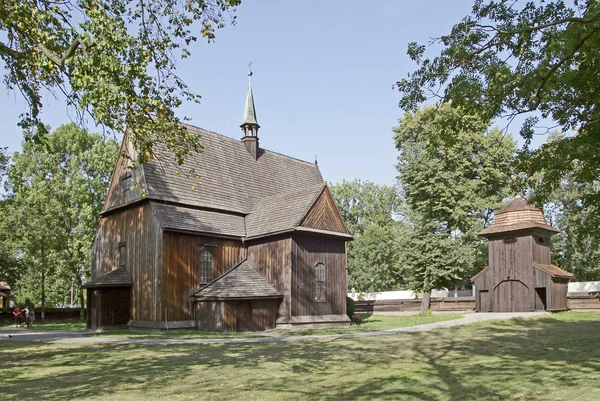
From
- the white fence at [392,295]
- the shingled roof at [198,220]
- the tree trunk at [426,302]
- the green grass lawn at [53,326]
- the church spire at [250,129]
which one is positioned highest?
the church spire at [250,129]

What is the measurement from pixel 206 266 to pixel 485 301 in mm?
18143

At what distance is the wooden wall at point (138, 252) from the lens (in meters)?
25.9

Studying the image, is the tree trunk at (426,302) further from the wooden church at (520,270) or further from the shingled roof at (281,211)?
the shingled roof at (281,211)

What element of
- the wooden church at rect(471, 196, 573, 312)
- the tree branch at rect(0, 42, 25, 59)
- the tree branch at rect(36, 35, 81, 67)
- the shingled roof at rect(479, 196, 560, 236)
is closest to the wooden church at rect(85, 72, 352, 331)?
the wooden church at rect(471, 196, 573, 312)

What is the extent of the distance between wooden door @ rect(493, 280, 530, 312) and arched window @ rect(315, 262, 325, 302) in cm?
1231

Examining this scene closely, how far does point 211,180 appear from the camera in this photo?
98.5 ft

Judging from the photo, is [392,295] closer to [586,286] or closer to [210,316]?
[586,286]

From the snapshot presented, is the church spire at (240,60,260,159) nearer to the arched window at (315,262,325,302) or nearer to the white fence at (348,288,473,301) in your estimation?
the arched window at (315,262,325,302)

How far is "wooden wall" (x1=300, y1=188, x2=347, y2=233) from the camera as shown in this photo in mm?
27856

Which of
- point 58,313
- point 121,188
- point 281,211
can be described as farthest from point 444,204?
point 58,313

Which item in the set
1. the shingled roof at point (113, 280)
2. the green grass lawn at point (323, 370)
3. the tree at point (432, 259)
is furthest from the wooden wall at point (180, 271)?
the tree at point (432, 259)

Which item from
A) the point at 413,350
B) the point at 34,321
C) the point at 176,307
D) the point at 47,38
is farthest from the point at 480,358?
the point at 34,321

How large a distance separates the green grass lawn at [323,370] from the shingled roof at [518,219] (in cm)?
1543

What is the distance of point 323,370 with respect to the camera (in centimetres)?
1195
